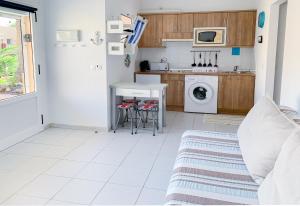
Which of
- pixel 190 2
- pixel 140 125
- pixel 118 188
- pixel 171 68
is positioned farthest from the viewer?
pixel 171 68

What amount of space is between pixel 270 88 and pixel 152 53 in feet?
9.82

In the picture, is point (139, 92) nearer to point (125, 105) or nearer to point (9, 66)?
point (125, 105)

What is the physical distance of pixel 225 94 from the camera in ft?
18.7

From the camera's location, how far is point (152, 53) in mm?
6574

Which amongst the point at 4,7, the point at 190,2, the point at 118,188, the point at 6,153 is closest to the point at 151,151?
the point at 118,188

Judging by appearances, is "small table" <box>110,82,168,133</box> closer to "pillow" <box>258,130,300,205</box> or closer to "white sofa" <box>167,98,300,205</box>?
A: "white sofa" <box>167,98,300,205</box>

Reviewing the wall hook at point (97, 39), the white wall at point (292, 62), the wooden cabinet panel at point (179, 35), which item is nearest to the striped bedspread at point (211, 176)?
the white wall at point (292, 62)

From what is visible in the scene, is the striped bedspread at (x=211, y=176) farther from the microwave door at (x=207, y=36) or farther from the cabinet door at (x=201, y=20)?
the cabinet door at (x=201, y=20)

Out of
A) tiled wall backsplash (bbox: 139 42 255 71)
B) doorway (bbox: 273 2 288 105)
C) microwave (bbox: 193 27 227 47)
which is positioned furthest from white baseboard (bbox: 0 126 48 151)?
doorway (bbox: 273 2 288 105)

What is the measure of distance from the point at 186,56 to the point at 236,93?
1.51 meters

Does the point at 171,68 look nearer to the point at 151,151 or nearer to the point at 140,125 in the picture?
the point at 140,125

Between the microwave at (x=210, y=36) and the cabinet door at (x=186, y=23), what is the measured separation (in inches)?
5.3

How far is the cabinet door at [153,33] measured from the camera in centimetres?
605

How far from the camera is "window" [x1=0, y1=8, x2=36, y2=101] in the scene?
12.4ft
